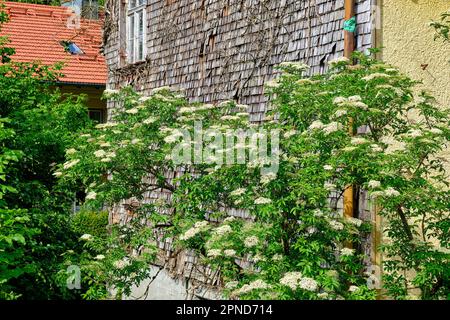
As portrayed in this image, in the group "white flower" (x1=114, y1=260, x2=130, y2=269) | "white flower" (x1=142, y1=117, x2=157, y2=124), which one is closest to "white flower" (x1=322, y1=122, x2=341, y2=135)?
"white flower" (x1=142, y1=117, x2=157, y2=124)

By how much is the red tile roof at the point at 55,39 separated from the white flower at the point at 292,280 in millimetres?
14416

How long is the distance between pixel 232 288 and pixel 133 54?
318 inches

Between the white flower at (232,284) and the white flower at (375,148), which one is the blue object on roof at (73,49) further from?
the white flower at (375,148)

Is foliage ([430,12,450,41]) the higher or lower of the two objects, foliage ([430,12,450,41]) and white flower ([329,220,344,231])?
the higher

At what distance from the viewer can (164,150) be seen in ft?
28.5

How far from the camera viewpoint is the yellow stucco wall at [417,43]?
852 centimetres

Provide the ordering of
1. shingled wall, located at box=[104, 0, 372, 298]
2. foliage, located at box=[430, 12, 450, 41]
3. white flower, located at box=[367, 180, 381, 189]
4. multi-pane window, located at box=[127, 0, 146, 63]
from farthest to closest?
multi-pane window, located at box=[127, 0, 146, 63] < shingled wall, located at box=[104, 0, 372, 298] < foliage, located at box=[430, 12, 450, 41] < white flower, located at box=[367, 180, 381, 189]

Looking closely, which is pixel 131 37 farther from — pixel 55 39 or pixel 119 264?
pixel 55 39

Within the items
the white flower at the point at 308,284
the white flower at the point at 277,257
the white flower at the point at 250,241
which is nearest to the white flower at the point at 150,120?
the white flower at the point at 250,241

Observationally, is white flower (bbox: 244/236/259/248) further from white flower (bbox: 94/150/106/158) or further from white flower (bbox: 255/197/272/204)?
white flower (bbox: 94/150/106/158)

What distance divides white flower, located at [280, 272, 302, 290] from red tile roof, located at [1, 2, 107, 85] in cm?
1442

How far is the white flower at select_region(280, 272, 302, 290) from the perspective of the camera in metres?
6.60
